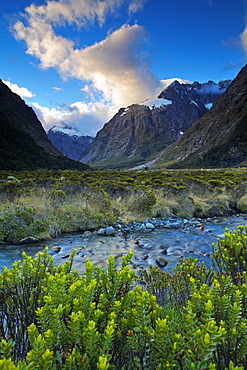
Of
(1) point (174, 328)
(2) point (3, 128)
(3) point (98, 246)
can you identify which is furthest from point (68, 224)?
(2) point (3, 128)

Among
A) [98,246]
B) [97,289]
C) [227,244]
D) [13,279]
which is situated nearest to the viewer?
[97,289]

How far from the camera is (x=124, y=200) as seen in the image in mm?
16328

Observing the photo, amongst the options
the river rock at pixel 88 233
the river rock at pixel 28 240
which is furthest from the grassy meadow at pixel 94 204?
the river rock at pixel 88 233

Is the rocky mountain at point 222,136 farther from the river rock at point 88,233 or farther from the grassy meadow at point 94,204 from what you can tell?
the river rock at point 88,233

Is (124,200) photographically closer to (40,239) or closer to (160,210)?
(160,210)

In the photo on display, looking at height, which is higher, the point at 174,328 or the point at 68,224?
the point at 174,328

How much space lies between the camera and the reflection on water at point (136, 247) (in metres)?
7.72

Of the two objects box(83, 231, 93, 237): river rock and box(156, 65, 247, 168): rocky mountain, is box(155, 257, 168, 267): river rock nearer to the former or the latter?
box(83, 231, 93, 237): river rock

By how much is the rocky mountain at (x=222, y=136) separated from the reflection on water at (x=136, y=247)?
129973 millimetres

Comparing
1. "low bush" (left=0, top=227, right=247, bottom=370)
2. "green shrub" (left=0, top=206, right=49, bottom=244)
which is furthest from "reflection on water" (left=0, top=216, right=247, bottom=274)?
"low bush" (left=0, top=227, right=247, bottom=370)

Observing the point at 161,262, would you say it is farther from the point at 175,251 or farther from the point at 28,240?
the point at 28,240

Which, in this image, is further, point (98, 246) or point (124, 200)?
point (124, 200)

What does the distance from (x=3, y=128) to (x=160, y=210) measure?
237ft

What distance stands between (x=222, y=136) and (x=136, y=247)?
169 metres
